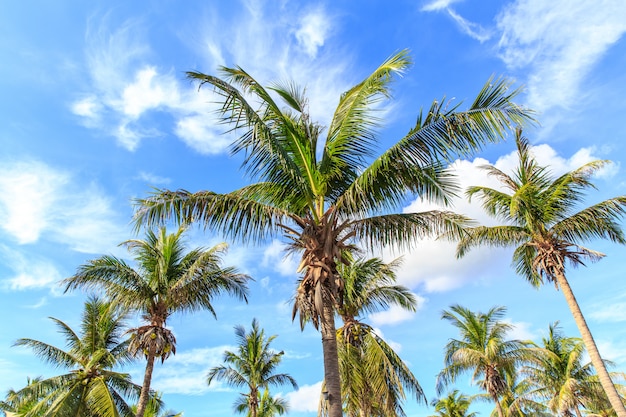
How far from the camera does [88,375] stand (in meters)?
17.9

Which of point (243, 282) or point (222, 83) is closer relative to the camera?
point (222, 83)

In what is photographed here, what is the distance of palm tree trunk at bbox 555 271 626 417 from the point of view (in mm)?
14391

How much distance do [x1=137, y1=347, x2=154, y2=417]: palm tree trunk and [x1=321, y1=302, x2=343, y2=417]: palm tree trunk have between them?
1013 centimetres

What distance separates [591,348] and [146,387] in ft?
52.2

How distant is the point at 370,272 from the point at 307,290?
1124 centimetres

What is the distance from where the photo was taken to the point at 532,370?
26031 mm

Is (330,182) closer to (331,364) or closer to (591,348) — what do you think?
(331,364)

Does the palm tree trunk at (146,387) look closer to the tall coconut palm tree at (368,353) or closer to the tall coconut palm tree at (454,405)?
the tall coconut palm tree at (368,353)

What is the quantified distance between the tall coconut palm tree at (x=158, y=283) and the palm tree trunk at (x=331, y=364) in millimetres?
8663

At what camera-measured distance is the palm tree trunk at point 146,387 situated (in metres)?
14.9

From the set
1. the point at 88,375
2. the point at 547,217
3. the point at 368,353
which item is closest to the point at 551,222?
the point at 547,217

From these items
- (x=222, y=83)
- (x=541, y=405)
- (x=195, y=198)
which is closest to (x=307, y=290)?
(x=195, y=198)

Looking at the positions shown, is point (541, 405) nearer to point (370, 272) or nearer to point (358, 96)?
point (370, 272)

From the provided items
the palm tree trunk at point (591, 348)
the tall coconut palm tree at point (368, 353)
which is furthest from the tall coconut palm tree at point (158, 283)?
the palm tree trunk at point (591, 348)
